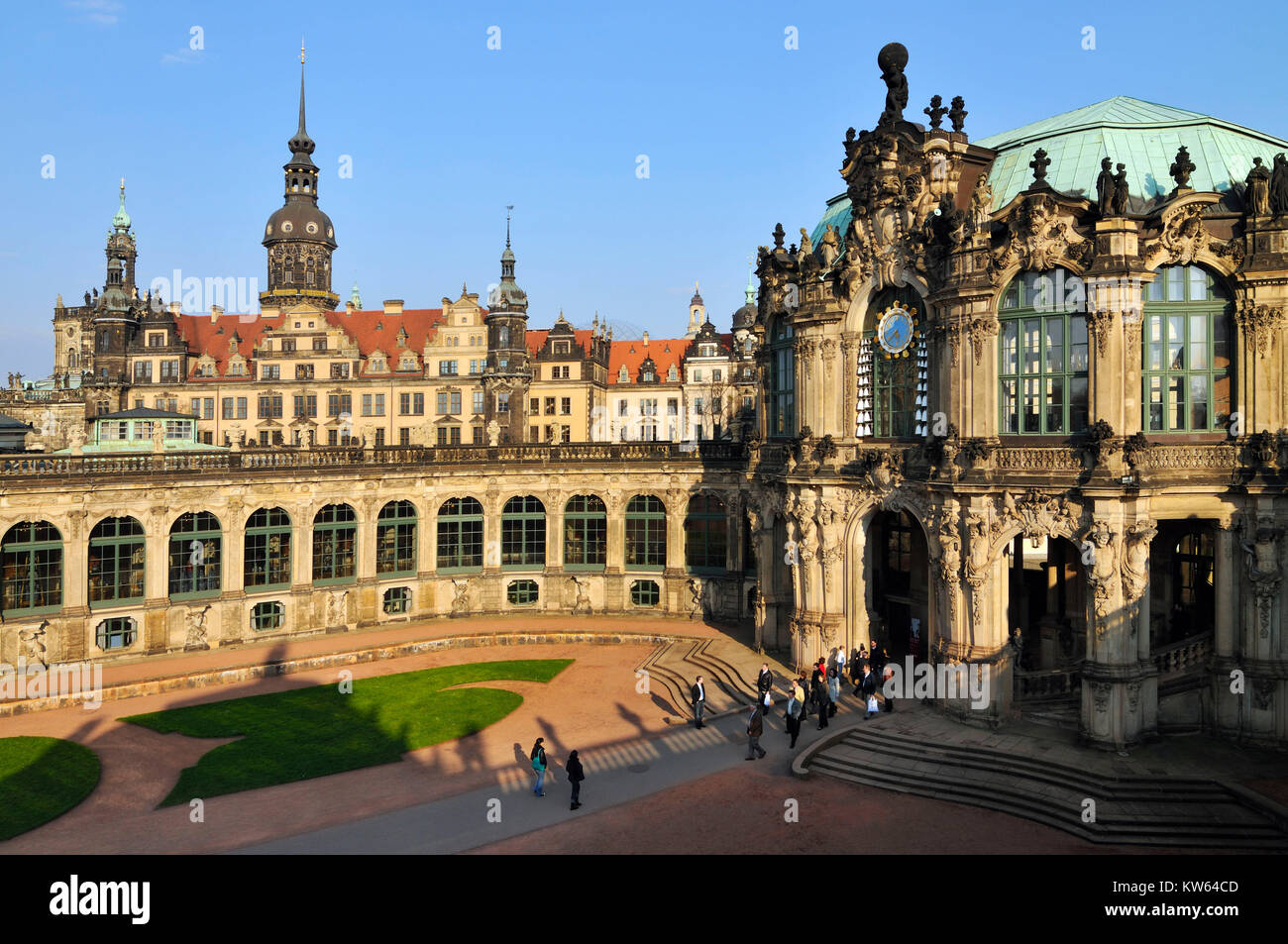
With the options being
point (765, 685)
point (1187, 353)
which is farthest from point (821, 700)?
point (1187, 353)

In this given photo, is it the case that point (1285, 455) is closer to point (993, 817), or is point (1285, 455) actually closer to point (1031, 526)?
point (1031, 526)

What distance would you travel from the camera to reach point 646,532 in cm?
5175

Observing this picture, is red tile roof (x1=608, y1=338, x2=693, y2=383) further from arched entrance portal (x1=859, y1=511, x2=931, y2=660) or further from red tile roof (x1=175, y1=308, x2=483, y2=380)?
arched entrance portal (x1=859, y1=511, x2=931, y2=660)

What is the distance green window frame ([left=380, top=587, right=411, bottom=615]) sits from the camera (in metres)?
49.6

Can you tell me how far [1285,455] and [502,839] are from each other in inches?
1044

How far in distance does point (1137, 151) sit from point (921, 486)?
1444 centimetres

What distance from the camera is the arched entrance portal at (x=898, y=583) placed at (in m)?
37.2

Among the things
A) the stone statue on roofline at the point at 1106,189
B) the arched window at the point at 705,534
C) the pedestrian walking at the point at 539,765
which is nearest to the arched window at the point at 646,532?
the arched window at the point at 705,534

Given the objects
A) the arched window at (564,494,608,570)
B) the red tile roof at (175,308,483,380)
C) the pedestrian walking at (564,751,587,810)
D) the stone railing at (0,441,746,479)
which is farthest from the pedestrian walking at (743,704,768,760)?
the red tile roof at (175,308,483,380)

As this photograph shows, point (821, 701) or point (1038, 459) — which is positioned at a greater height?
point (1038, 459)

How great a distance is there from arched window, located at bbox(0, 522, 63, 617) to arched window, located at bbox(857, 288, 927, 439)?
36.5 meters

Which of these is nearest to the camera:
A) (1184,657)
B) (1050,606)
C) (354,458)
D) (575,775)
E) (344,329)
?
(575,775)

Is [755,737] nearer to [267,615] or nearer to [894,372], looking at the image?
[894,372]

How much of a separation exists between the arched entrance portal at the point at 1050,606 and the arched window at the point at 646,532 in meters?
20.7
